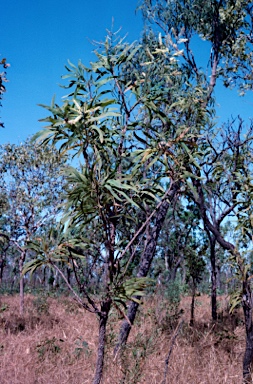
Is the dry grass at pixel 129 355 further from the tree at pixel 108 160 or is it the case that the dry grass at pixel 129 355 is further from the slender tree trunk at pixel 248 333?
the tree at pixel 108 160

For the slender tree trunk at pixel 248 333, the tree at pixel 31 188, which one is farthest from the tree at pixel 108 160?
the tree at pixel 31 188

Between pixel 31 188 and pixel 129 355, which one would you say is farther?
pixel 31 188

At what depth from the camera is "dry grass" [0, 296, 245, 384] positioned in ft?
18.6

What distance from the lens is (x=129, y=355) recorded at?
6.60 m

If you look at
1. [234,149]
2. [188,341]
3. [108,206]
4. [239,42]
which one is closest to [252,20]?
[239,42]

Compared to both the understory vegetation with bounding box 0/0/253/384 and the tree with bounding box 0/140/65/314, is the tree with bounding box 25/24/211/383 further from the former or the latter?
the tree with bounding box 0/140/65/314

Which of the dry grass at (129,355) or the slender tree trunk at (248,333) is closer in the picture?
the dry grass at (129,355)

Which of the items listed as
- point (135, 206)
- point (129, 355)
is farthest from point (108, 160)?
point (129, 355)

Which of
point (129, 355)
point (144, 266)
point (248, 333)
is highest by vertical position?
point (144, 266)

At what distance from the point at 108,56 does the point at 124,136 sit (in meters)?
0.75

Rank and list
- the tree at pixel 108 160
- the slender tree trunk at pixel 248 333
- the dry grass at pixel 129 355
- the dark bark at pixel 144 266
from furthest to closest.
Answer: the dark bark at pixel 144 266, the slender tree trunk at pixel 248 333, the dry grass at pixel 129 355, the tree at pixel 108 160

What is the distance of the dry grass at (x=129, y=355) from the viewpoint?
5.68 m

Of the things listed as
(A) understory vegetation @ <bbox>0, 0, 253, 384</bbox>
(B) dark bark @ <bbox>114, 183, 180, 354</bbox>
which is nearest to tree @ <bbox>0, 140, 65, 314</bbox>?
(A) understory vegetation @ <bbox>0, 0, 253, 384</bbox>

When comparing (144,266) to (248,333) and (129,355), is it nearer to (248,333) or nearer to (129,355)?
(129,355)
